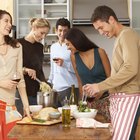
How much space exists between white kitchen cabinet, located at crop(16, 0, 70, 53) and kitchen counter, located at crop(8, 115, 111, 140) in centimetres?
384

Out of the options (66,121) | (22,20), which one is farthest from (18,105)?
(22,20)

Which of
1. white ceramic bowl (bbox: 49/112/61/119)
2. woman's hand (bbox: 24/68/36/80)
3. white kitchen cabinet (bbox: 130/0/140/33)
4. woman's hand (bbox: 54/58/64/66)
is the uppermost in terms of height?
white kitchen cabinet (bbox: 130/0/140/33)

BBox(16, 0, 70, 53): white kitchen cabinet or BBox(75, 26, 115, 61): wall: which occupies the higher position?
BBox(16, 0, 70, 53): white kitchen cabinet

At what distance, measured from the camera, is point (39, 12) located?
6078 millimetres

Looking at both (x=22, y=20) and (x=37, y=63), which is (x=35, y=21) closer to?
(x=37, y=63)

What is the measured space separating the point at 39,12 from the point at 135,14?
5.25 ft

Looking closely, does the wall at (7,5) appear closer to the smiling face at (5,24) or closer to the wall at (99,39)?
the wall at (99,39)

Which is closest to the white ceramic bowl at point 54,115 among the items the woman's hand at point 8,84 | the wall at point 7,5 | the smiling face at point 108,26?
the woman's hand at point 8,84

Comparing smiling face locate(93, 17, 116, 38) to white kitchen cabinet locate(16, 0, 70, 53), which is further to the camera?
white kitchen cabinet locate(16, 0, 70, 53)

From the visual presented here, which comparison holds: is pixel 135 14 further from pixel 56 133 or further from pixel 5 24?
pixel 56 133

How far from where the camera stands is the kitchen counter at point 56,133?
1.94 metres

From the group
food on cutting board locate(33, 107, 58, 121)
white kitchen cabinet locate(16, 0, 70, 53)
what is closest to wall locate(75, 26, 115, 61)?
white kitchen cabinet locate(16, 0, 70, 53)

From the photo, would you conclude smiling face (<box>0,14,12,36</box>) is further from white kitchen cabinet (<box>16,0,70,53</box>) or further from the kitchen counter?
white kitchen cabinet (<box>16,0,70,53</box>)

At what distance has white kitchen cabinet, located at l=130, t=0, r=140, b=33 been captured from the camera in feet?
17.7
